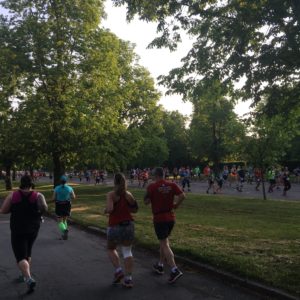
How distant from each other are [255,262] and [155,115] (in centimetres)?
3508

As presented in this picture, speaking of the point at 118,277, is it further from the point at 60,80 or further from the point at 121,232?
the point at 60,80

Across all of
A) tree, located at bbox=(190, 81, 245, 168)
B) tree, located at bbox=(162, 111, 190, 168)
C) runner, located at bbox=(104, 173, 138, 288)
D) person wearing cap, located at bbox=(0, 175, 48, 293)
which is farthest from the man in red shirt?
tree, located at bbox=(162, 111, 190, 168)

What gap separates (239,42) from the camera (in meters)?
9.27

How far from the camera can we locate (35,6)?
88.9 feet

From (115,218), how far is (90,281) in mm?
1159

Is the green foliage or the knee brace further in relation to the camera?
the green foliage

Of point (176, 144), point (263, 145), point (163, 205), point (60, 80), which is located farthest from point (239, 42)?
point (176, 144)

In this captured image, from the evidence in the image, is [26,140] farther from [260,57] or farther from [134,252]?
[260,57]

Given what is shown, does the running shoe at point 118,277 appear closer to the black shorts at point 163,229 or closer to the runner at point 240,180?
the black shorts at point 163,229

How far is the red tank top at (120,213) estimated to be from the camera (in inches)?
272

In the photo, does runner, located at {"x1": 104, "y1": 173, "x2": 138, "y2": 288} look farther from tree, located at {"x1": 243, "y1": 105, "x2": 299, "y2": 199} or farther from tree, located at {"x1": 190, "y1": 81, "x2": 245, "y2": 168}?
tree, located at {"x1": 190, "y1": 81, "x2": 245, "y2": 168}

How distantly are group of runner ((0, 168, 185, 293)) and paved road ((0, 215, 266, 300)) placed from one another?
9.3 inches

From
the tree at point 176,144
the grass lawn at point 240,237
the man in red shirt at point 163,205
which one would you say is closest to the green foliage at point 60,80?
the grass lawn at point 240,237

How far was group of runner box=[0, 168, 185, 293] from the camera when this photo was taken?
6.70m
